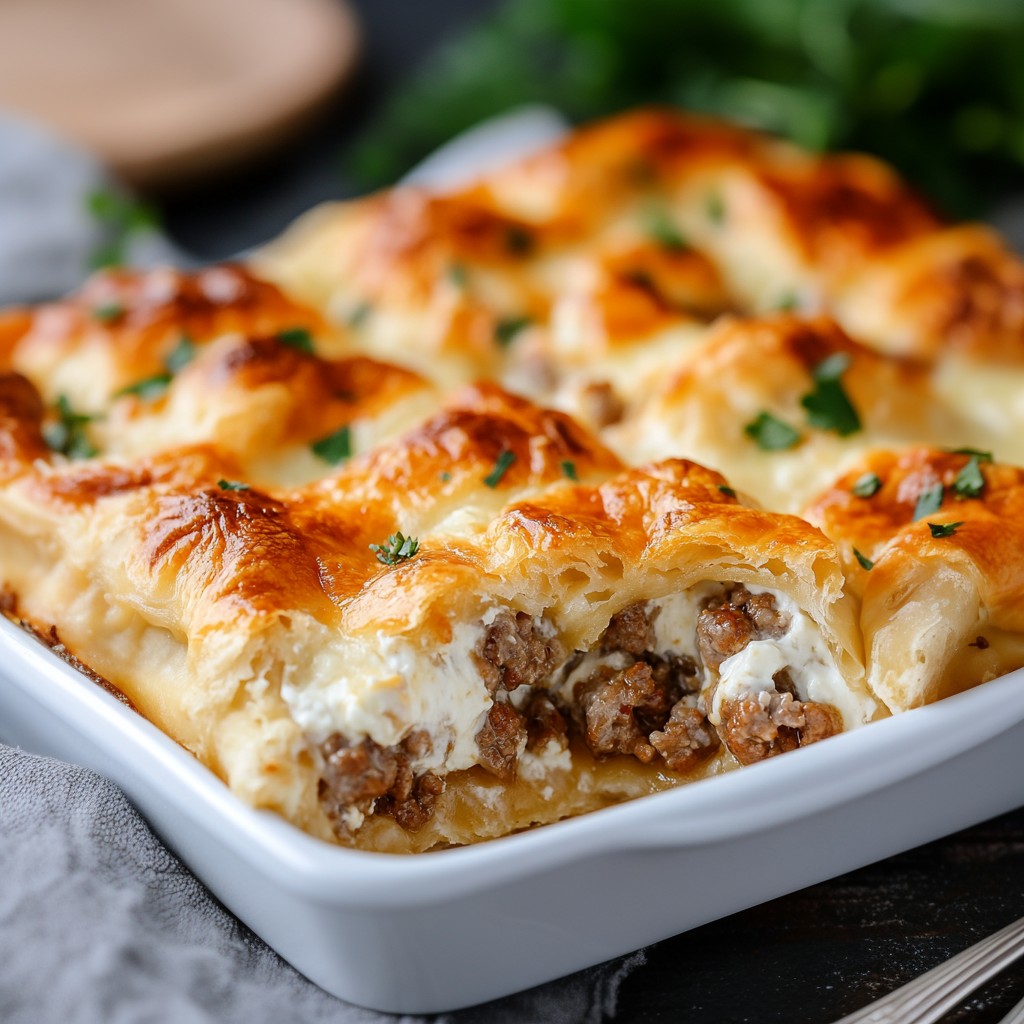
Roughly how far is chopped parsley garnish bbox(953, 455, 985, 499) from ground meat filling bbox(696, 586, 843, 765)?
501 millimetres

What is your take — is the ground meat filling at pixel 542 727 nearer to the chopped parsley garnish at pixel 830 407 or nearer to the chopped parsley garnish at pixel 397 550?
the chopped parsley garnish at pixel 397 550

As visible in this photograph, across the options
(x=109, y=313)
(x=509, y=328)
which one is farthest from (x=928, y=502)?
(x=109, y=313)

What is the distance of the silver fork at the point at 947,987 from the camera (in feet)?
7.58

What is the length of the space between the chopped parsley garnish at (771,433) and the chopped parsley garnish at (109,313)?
5.25 ft

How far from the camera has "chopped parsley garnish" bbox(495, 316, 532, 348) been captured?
3.79 m

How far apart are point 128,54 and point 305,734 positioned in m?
5.00

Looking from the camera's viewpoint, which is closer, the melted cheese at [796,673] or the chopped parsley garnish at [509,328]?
the melted cheese at [796,673]

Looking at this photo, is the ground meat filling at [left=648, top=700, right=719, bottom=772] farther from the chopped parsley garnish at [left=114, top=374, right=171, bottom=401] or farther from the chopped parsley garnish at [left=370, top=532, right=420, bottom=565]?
the chopped parsley garnish at [left=114, top=374, right=171, bottom=401]

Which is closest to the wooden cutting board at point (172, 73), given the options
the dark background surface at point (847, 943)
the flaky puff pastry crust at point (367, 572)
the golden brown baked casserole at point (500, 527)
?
the golden brown baked casserole at point (500, 527)

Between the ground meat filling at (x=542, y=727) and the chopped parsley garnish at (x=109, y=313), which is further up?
the chopped parsley garnish at (x=109, y=313)

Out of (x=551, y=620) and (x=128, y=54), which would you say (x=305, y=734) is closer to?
(x=551, y=620)

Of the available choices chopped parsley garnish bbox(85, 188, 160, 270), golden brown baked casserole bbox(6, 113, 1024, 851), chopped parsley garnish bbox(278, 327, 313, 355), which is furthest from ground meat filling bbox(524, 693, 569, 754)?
chopped parsley garnish bbox(85, 188, 160, 270)

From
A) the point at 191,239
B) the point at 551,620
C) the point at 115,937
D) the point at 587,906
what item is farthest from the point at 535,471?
the point at 191,239

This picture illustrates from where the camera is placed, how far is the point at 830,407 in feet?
10.5
